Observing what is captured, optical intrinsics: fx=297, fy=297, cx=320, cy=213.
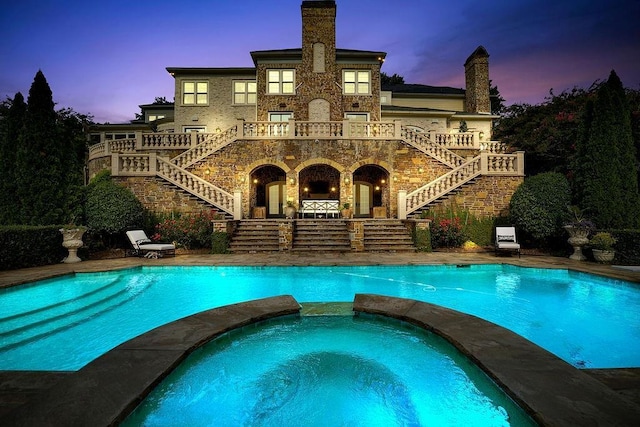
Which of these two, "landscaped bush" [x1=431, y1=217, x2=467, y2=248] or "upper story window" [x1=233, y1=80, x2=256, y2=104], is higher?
"upper story window" [x1=233, y1=80, x2=256, y2=104]

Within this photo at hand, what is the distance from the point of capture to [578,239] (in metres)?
11.0

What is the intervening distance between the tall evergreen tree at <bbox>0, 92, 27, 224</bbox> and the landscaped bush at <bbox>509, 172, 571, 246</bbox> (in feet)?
66.3

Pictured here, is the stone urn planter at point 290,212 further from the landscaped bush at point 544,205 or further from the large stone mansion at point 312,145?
the landscaped bush at point 544,205

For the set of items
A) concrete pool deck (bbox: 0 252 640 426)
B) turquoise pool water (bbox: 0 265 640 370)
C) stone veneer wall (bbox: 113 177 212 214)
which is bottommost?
turquoise pool water (bbox: 0 265 640 370)

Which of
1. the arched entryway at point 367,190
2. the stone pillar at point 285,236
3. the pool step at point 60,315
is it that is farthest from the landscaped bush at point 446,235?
the pool step at point 60,315

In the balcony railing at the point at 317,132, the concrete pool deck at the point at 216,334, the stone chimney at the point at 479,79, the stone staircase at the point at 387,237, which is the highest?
the stone chimney at the point at 479,79

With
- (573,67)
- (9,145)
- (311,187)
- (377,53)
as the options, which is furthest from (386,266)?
(573,67)

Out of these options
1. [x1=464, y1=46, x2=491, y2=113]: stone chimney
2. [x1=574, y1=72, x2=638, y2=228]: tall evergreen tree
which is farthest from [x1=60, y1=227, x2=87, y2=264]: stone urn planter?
[x1=464, y1=46, x2=491, y2=113]: stone chimney

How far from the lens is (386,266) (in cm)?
993

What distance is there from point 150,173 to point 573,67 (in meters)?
34.1

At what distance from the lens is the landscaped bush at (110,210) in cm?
1222

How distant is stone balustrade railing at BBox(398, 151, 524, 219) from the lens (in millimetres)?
15199

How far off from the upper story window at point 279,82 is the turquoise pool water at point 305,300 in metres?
16.3

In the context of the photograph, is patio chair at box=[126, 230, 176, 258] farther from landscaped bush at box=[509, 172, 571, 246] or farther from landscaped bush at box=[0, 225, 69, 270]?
landscaped bush at box=[509, 172, 571, 246]
